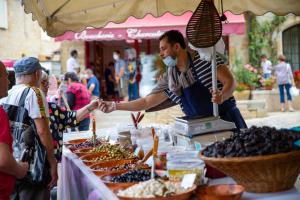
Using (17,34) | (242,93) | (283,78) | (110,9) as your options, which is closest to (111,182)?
(110,9)

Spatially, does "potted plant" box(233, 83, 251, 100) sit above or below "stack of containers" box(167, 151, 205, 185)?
below

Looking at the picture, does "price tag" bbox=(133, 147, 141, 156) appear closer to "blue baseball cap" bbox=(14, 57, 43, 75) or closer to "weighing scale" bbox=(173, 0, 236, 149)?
"weighing scale" bbox=(173, 0, 236, 149)

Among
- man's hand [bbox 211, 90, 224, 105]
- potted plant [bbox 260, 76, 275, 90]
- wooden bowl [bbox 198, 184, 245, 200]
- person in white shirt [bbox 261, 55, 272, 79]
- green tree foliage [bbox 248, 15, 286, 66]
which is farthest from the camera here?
green tree foliage [bbox 248, 15, 286, 66]

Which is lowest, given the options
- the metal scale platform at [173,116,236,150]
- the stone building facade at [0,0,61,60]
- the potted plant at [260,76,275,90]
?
the potted plant at [260,76,275,90]

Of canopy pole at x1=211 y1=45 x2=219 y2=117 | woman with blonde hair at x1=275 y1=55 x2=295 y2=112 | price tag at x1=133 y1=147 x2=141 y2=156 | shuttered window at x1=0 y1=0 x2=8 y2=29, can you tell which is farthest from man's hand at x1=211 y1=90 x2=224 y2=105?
shuttered window at x1=0 y1=0 x2=8 y2=29

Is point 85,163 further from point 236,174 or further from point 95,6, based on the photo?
point 95,6

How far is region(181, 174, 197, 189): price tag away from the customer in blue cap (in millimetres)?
1788

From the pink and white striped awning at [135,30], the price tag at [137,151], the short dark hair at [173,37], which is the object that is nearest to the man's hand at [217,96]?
the short dark hair at [173,37]

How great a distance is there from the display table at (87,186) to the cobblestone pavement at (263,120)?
309 inches

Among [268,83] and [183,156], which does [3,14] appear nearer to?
[268,83]

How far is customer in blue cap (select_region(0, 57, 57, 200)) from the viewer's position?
3641mm

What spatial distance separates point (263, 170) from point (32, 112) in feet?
7.08

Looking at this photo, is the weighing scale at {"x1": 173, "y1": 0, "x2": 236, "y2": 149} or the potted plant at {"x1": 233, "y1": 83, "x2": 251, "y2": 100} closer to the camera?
the weighing scale at {"x1": 173, "y1": 0, "x2": 236, "y2": 149}

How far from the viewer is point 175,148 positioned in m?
3.07
